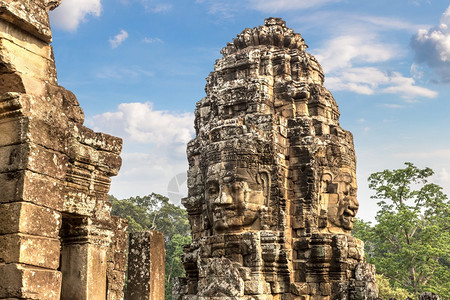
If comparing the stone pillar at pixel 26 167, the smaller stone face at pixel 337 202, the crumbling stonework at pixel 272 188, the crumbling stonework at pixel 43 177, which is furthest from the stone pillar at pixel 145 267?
the smaller stone face at pixel 337 202

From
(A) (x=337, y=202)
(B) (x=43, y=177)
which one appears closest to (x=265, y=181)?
(A) (x=337, y=202)

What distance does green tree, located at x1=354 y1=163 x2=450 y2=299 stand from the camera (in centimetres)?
2166

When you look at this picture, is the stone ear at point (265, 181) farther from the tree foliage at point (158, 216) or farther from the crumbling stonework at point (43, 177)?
the tree foliage at point (158, 216)

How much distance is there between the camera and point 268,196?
44.0ft

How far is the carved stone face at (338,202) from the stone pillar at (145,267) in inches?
332

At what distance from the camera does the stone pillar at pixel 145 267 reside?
643cm

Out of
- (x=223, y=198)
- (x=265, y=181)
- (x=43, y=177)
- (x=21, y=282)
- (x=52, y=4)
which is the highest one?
(x=52, y=4)

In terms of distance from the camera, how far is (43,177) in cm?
491

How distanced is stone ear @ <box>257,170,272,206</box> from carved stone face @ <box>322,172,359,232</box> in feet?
5.77

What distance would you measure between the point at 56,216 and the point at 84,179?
94cm

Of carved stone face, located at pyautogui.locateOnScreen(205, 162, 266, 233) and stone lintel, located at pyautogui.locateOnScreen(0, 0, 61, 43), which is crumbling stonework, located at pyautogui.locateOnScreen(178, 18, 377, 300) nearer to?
carved stone face, located at pyautogui.locateOnScreen(205, 162, 266, 233)

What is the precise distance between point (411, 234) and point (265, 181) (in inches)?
507

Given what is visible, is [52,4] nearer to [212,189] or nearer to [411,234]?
[212,189]

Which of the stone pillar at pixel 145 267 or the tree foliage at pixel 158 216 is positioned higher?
the tree foliage at pixel 158 216
